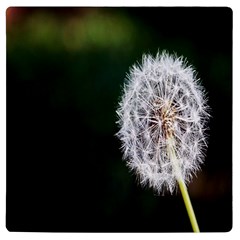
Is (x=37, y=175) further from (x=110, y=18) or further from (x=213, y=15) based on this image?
(x=213, y=15)

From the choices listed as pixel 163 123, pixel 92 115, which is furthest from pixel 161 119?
pixel 92 115

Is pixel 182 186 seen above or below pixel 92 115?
below

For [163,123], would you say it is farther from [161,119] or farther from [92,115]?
[92,115]

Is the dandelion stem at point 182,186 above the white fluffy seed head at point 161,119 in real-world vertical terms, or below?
below
